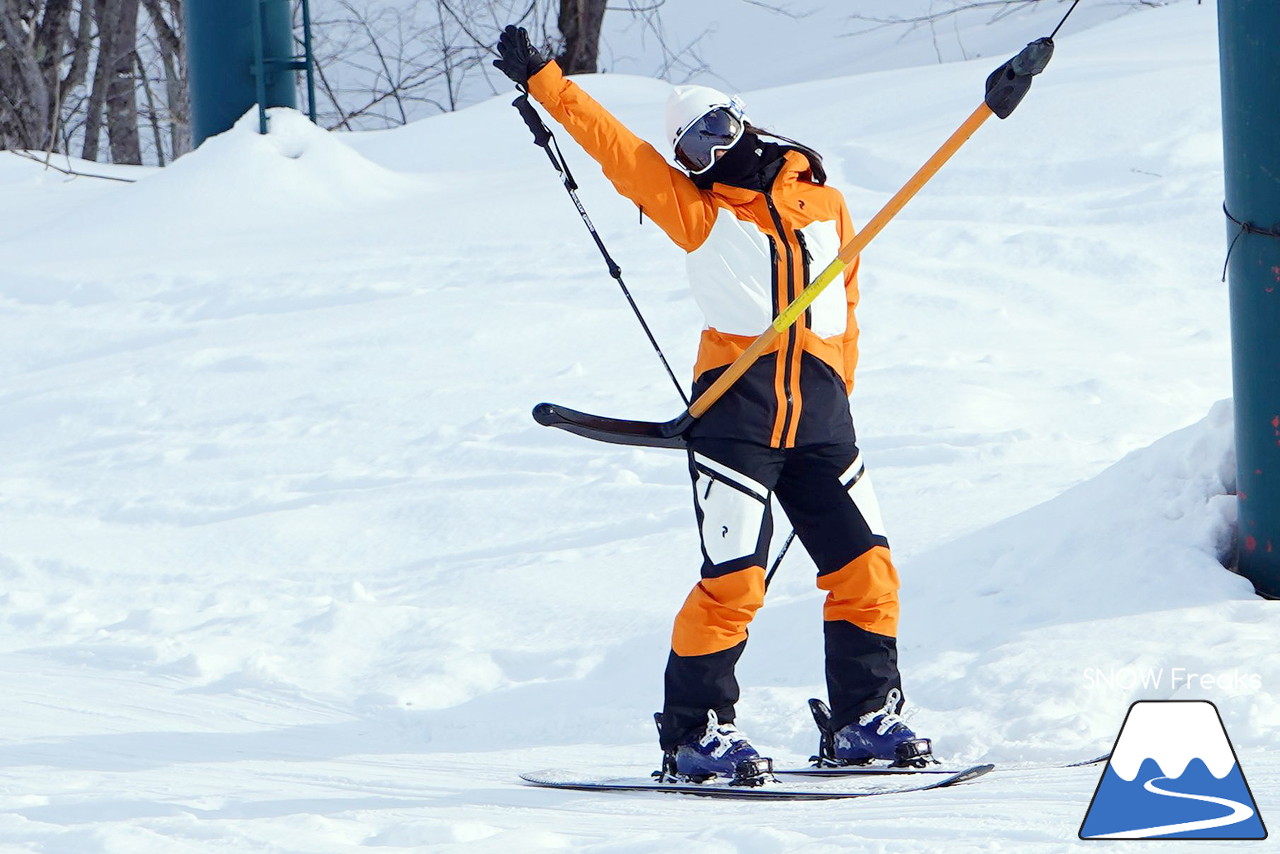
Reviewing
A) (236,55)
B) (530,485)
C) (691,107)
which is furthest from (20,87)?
(691,107)

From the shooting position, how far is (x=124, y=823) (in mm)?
3334

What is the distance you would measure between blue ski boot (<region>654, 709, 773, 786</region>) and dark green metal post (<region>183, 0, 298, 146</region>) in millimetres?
8672

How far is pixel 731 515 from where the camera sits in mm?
3811

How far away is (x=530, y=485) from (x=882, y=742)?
10.3 feet

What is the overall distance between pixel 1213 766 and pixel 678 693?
1.29 meters

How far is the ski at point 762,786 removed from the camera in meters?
3.69

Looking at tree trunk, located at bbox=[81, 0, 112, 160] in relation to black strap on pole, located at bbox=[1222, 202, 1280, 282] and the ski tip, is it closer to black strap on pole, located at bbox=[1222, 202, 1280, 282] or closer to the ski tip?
black strap on pole, located at bbox=[1222, 202, 1280, 282]

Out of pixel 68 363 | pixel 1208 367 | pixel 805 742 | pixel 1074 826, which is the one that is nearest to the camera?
pixel 1074 826

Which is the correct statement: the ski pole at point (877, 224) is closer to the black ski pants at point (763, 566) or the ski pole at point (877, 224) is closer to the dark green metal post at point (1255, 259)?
the black ski pants at point (763, 566)

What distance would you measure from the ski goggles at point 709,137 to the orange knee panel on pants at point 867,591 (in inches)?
41.6

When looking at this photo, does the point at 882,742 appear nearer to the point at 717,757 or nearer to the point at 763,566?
the point at 717,757

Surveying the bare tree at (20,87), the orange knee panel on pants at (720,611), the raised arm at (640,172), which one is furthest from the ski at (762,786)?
the bare tree at (20,87)

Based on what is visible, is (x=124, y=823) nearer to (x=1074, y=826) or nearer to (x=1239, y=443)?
(x=1074, y=826)

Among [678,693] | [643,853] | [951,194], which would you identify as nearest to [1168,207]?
[951,194]
